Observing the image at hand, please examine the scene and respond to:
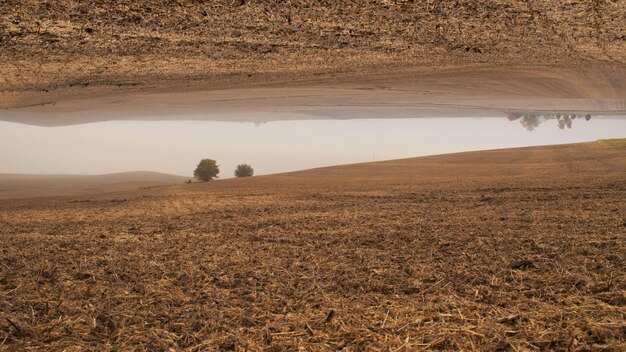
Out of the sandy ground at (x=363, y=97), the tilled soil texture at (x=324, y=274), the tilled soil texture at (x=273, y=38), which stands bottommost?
the tilled soil texture at (x=324, y=274)

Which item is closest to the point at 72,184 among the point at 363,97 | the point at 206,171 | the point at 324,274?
the point at 206,171

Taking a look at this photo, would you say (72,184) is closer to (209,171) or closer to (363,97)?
(209,171)

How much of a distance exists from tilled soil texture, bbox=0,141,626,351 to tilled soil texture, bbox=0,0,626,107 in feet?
7.94

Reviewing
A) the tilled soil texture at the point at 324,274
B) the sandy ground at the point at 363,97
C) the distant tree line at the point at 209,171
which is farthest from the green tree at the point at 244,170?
the tilled soil texture at the point at 324,274

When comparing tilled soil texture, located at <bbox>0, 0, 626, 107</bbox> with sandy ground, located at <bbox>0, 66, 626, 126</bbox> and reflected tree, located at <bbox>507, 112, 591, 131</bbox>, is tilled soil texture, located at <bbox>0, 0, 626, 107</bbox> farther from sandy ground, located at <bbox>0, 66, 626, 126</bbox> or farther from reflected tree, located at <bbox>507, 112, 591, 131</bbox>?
reflected tree, located at <bbox>507, 112, 591, 131</bbox>

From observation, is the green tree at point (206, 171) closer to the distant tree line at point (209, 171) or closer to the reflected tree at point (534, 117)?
the distant tree line at point (209, 171)

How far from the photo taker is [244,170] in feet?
54.9

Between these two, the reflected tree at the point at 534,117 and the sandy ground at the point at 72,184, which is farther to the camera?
the reflected tree at the point at 534,117

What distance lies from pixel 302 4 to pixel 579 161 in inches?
401

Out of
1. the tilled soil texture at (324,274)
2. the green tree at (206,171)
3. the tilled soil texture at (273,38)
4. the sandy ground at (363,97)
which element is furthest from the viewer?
the green tree at (206,171)

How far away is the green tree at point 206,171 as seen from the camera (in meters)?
16.1

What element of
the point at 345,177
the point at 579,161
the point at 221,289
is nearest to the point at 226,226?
the point at 221,289

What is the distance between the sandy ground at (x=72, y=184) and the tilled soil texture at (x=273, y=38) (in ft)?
10.9

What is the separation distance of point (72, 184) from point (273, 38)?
917 centimetres
